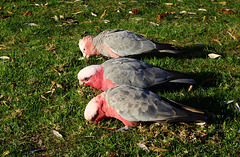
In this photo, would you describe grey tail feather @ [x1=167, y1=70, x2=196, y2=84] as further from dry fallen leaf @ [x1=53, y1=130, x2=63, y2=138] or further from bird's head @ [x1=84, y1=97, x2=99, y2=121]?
dry fallen leaf @ [x1=53, y1=130, x2=63, y2=138]

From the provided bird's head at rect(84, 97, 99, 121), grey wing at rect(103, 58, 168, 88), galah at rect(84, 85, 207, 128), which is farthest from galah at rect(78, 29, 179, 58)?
bird's head at rect(84, 97, 99, 121)

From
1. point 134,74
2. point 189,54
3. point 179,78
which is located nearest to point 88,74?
point 134,74

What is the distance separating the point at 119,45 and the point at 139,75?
139 centimetres

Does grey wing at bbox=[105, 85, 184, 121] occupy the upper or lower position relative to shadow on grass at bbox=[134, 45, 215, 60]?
upper

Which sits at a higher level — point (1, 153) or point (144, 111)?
point (144, 111)

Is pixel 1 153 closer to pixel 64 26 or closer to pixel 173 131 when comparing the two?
pixel 173 131

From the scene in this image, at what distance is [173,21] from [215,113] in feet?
14.1

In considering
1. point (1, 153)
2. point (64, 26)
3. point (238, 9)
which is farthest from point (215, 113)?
point (238, 9)

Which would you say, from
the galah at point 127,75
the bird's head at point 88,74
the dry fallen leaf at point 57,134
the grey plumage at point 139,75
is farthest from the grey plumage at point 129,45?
the dry fallen leaf at point 57,134

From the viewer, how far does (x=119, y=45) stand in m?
5.06

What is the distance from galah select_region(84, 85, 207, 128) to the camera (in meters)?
3.14

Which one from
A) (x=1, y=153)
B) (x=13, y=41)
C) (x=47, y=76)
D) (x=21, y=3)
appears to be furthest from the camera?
(x=21, y=3)

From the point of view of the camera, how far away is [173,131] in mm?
3328

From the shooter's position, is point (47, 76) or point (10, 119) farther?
point (47, 76)
